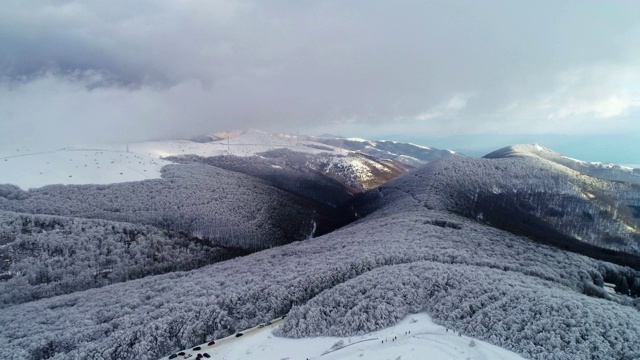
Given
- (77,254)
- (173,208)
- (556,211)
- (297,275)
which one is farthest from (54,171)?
(556,211)

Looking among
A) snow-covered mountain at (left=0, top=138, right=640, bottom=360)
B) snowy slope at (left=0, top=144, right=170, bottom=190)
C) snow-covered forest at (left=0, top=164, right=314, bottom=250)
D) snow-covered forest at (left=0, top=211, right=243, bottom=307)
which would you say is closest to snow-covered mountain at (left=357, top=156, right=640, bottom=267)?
snow-covered mountain at (left=0, top=138, right=640, bottom=360)

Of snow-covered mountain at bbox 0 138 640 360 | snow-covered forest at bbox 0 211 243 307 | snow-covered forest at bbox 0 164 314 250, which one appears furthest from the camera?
snow-covered forest at bbox 0 164 314 250

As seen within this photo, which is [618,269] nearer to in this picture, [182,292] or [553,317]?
[553,317]

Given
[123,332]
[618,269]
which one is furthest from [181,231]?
[618,269]

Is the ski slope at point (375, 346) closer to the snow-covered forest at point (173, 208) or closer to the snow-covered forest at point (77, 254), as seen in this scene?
the snow-covered forest at point (77, 254)

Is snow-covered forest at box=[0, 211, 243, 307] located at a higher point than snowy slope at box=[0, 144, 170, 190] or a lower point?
lower

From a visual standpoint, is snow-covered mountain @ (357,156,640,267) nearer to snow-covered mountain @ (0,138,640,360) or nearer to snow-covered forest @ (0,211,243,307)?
snow-covered mountain @ (0,138,640,360)

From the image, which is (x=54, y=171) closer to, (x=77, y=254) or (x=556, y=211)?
(x=77, y=254)

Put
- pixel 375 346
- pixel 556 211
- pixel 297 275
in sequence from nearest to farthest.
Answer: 1. pixel 375 346
2. pixel 297 275
3. pixel 556 211
